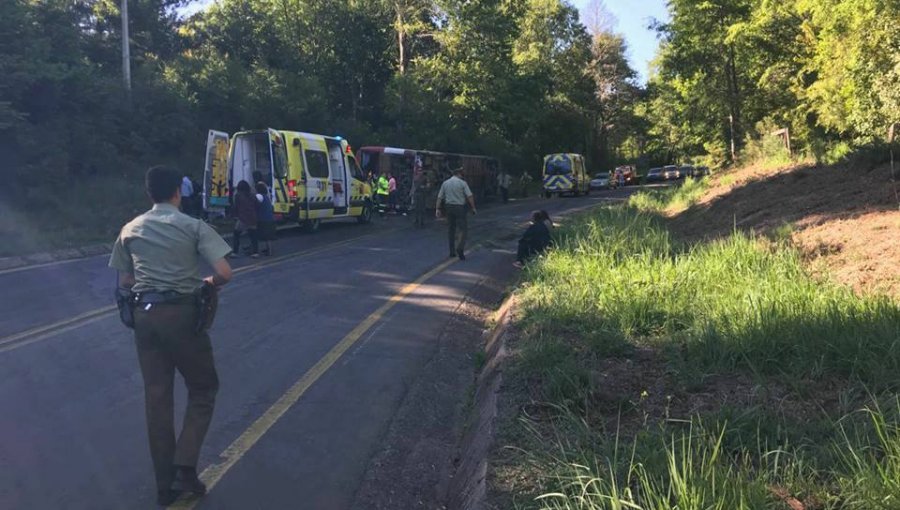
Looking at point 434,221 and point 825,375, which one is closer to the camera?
point 825,375

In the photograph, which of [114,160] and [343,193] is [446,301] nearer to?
[343,193]

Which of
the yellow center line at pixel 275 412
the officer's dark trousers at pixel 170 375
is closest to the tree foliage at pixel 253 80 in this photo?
the yellow center line at pixel 275 412

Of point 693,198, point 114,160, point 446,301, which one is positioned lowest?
point 446,301

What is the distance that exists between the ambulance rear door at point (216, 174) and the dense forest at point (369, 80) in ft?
11.9

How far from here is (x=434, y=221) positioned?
A: 23.2 m

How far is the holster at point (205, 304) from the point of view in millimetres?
3904

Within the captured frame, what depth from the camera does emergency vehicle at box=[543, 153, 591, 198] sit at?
41.2 m

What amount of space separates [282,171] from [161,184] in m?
14.0

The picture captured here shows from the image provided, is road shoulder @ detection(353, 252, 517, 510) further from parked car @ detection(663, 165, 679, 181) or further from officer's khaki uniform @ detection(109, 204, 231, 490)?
parked car @ detection(663, 165, 679, 181)

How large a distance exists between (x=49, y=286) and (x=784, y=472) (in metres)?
10.7

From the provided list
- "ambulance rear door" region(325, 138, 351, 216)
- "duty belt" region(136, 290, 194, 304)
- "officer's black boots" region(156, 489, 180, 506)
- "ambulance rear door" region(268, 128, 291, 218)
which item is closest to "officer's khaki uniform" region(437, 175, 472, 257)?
"ambulance rear door" region(268, 128, 291, 218)

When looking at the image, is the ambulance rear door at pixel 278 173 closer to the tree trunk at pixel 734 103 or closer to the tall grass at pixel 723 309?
the tall grass at pixel 723 309

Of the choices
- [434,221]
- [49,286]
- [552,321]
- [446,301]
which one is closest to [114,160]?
[434,221]

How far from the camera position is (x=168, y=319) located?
12.6ft
